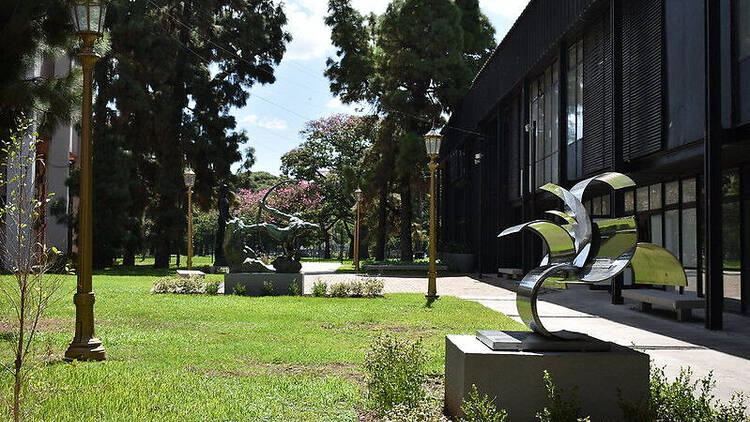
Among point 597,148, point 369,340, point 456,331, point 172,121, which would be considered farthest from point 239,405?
point 172,121

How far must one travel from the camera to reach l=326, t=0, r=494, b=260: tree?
39750 mm

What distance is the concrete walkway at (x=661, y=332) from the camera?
903 centimetres

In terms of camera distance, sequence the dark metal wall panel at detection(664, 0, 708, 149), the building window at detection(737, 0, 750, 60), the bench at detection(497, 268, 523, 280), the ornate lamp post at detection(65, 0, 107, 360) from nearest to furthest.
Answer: the ornate lamp post at detection(65, 0, 107, 360), the building window at detection(737, 0, 750, 60), the dark metal wall panel at detection(664, 0, 708, 149), the bench at detection(497, 268, 523, 280)

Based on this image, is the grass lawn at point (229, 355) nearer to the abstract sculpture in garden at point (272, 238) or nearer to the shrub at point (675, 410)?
the shrub at point (675, 410)

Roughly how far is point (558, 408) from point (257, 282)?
16.4 metres

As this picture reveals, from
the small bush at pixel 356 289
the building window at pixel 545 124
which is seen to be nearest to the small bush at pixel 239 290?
the small bush at pixel 356 289

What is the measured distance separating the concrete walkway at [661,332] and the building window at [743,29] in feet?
16.9

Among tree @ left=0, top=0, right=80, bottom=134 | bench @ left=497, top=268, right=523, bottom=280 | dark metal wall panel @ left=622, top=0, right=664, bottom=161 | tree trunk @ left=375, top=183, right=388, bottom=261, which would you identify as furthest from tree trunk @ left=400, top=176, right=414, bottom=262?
tree @ left=0, top=0, right=80, bottom=134

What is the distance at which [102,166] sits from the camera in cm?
3581

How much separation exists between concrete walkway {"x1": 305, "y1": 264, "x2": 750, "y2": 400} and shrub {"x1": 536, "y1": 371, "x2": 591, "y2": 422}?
1.30 meters

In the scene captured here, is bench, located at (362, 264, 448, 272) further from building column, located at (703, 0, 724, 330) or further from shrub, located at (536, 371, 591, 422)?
shrub, located at (536, 371, 591, 422)

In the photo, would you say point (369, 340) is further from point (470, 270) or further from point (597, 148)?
point (470, 270)

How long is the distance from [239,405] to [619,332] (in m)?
8.16

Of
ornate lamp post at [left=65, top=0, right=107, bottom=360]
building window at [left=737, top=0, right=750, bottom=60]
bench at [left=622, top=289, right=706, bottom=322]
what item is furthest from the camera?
bench at [left=622, top=289, right=706, bottom=322]
